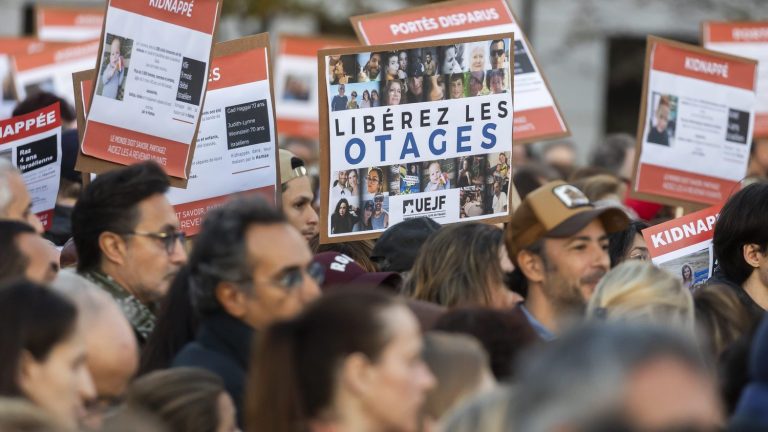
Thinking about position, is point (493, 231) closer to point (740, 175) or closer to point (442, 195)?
point (442, 195)

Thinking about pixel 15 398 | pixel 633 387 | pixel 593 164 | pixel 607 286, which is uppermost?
pixel 633 387

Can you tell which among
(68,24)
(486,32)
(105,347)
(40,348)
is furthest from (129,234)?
(68,24)

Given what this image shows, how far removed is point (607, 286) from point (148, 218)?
70.7 inches

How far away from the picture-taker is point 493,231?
20.2ft

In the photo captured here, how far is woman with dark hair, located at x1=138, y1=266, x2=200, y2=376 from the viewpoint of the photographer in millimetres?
5086

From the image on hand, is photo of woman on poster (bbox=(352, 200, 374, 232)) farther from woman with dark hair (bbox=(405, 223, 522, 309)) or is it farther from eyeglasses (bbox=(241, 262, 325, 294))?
eyeglasses (bbox=(241, 262, 325, 294))

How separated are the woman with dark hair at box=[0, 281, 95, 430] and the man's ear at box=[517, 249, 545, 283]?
2.47 metres

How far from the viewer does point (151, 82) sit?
6.55 meters

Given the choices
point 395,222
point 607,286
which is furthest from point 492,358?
point 395,222

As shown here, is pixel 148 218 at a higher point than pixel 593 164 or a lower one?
higher

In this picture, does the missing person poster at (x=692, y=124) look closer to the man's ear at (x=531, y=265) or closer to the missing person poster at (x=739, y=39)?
the missing person poster at (x=739, y=39)

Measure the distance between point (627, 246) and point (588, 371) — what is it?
5045mm

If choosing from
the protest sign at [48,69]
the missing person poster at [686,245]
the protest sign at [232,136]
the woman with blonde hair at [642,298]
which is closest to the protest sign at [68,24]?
the protest sign at [48,69]

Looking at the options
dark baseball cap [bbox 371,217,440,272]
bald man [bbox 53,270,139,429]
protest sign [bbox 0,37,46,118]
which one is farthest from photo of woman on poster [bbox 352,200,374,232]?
protest sign [bbox 0,37,46,118]
